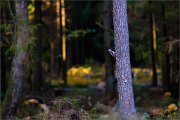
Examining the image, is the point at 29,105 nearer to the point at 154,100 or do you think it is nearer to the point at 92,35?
the point at 154,100

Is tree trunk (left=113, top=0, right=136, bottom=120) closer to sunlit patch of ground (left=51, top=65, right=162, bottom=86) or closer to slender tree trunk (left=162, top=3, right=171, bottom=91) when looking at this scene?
slender tree trunk (left=162, top=3, right=171, bottom=91)

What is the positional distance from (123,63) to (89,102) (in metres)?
7.74

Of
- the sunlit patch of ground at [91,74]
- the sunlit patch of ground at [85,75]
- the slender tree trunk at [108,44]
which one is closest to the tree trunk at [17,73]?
the slender tree trunk at [108,44]

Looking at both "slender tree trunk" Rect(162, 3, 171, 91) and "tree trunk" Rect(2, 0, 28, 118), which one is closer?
"tree trunk" Rect(2, 0, 28, 118)

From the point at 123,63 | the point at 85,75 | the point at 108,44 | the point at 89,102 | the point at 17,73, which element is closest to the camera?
the point at 123,63

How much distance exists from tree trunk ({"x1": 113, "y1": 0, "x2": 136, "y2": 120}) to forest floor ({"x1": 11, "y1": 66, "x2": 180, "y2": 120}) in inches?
13.7

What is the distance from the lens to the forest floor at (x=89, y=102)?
37.2 feet

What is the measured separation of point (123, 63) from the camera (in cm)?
1014

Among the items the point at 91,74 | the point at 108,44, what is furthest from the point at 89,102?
the point at 91,74

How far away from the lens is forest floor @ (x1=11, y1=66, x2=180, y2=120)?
37.2ft

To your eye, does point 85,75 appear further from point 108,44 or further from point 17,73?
point 17,73

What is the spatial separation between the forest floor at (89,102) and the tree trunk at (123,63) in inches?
13.7

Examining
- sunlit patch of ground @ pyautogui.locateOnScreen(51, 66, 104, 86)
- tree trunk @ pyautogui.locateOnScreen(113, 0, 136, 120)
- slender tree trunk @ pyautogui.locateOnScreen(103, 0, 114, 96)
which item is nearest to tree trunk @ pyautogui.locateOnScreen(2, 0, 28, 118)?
tree trunk @ pyautogui.locateOnScreen(113, 0, 136, 120)

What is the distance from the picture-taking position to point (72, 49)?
48.9 m
